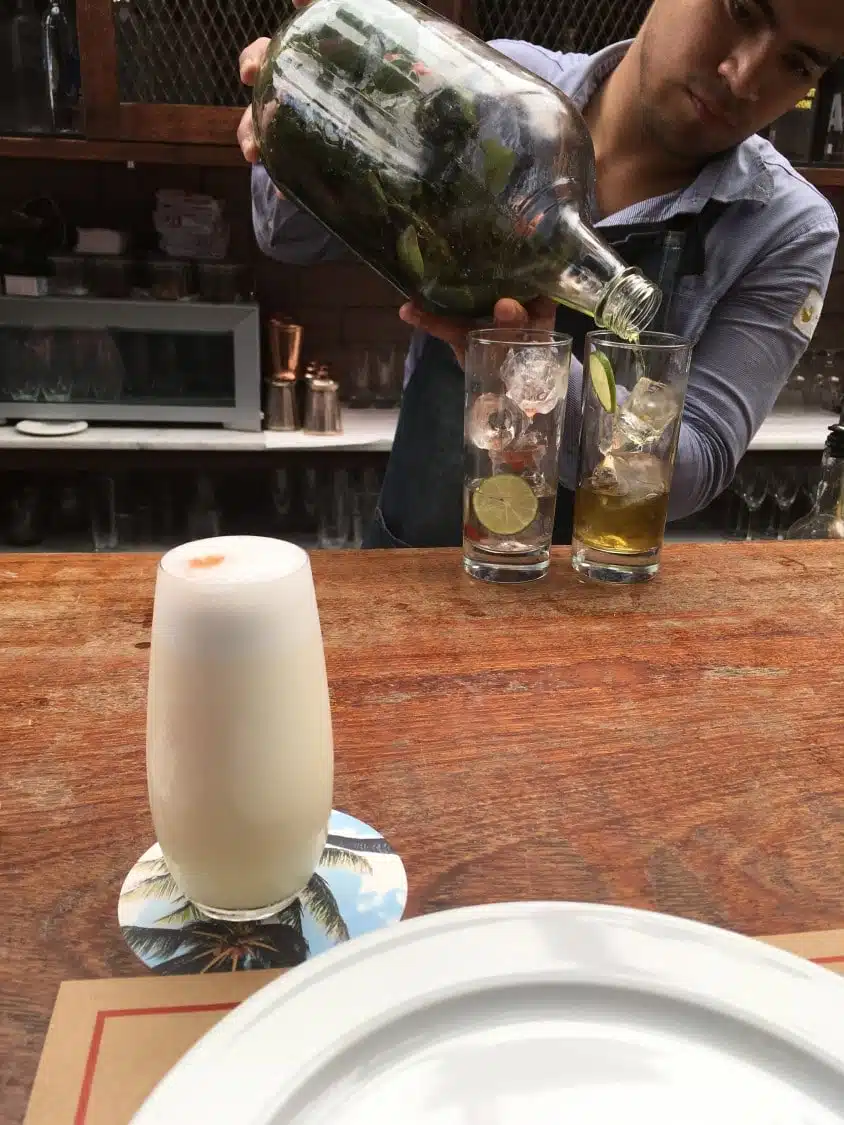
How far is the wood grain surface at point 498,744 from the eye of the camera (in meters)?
0.48

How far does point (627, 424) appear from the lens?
0.87m

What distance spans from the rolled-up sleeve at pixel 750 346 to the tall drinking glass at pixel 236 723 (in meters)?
0.80

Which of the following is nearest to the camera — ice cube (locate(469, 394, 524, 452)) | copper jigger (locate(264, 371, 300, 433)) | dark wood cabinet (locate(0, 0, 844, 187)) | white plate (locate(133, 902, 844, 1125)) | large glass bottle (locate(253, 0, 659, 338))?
white plate (locate(133, 902, 844, 1125))

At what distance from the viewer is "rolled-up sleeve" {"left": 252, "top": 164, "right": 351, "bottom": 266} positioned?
121cm

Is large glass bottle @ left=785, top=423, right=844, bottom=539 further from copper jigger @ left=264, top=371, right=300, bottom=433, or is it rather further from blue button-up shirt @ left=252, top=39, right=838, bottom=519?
copper jigger @ left=264, top=371, right=300, bottom=433

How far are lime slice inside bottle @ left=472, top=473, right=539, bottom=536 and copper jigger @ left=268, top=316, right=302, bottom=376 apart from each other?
1.39 m

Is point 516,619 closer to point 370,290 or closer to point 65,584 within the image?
point 65,584

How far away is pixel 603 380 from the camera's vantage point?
0.86 metres

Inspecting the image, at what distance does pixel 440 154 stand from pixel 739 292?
59cm

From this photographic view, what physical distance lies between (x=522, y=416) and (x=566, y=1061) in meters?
0.61

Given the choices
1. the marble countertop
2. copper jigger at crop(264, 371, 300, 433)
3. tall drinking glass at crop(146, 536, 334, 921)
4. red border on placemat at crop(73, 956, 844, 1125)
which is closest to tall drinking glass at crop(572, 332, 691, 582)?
tall drinking glass at crop(146, 536, 334, 921)

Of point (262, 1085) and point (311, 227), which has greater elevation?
point (311, 227)

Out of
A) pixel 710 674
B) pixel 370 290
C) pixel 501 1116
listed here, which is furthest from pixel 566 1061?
pixel 370 290

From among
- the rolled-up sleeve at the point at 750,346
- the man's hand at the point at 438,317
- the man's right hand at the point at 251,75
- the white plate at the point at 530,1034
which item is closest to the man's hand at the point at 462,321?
the man's hand at the point at 438,317
